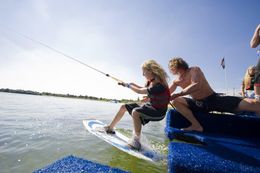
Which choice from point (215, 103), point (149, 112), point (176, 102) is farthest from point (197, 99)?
point (149, 112)

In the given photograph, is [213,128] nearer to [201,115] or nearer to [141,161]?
[201,115]

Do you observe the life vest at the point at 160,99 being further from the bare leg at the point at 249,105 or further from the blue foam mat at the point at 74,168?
the blue foam mat at the point at 74,168

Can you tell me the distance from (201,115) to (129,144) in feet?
5.85

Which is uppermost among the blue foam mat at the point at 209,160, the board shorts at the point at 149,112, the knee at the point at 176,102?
the knee at the point at 176,102

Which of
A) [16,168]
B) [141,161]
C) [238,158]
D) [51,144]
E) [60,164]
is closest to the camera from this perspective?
[60,164]

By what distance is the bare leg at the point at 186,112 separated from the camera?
4121mm

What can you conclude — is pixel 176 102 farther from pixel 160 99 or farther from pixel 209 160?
pixel 209 160

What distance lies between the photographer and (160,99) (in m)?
4.09

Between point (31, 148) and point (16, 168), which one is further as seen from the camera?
point (31, 148)

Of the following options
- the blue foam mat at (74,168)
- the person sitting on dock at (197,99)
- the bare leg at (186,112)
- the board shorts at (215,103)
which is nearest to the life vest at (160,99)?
the person sitting on dock at (197,99)

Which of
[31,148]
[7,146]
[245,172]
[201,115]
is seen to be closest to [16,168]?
[31,148]

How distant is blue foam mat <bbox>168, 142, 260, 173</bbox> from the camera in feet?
7.00

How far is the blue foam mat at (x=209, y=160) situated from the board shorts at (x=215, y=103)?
4.94 feet

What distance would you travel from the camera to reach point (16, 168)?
3.35 meters
